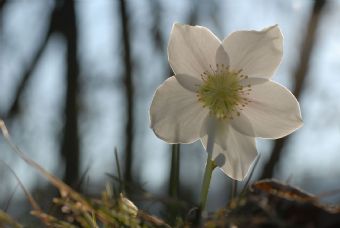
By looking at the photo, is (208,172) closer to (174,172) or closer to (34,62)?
(174,172)

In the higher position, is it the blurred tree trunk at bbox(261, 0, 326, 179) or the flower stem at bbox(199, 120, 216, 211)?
the flower stem at bbox(199, 120, 216, 211)

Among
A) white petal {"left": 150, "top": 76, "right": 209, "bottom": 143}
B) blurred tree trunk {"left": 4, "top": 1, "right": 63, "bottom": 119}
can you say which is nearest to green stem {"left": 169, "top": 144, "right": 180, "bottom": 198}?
white petal {"left": 150, "top": 76, "right": 209, "bottom": 143}

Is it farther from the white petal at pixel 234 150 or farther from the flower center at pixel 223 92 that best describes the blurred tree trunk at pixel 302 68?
the white petal at pixel 234 150

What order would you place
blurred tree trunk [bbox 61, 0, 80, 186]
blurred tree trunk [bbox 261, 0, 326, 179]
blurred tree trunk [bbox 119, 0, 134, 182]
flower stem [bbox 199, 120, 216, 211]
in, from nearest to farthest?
1. flower stem [bbox 199, 120, 216, 211]
2. blurred tree trunk [bbox 61, 0, 80, 186]
3. blurred tree trunk [bbox 261, 0, 326, 179]
4. blurred tree trunk [bbox 119, 0, 134, 182]

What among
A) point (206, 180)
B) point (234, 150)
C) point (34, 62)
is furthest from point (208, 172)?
point (34, 62)

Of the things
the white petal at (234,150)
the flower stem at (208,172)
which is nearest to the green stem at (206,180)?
the flower stem at (208,172)

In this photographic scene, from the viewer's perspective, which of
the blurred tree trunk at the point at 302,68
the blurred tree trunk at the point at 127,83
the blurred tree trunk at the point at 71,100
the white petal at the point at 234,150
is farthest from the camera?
the blurred tree trunk at the point at 127,83

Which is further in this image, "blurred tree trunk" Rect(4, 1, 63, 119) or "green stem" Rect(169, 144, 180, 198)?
"blurred tree trunk" Rect(4, 1, 63, 119)

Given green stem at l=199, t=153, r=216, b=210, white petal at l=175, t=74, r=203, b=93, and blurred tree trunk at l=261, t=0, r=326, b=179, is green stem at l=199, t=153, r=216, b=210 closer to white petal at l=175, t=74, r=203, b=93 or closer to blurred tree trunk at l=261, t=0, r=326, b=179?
white petal at l=175, t=74, r=203, b=93
